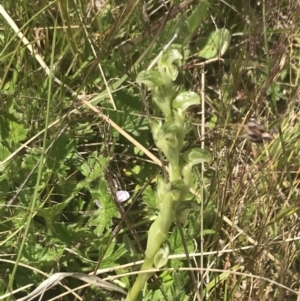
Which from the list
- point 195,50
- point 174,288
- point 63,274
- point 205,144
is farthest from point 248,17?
point 63,274

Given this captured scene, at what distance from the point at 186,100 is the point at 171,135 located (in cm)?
5

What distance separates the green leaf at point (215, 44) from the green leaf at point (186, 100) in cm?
73

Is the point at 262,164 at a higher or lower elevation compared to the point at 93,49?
lower

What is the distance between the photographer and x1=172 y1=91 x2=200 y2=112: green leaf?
78cm

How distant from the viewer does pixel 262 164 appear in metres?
1.31

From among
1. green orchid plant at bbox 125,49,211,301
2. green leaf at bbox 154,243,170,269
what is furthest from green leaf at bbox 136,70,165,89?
green leaf at bbox 154,243,170,269

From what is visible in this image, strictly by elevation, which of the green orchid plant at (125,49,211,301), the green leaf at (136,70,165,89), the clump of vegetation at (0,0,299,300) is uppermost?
the green leaf at (136,70,165,89)

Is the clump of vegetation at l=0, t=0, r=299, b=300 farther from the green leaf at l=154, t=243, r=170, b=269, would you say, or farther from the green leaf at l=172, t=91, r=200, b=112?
the green leaf at l=172, t=91, r=200, b=112

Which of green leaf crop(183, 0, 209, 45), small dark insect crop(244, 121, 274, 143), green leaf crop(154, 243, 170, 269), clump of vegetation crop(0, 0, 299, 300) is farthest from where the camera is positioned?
green leaf crop(183, 0, 209, 45)

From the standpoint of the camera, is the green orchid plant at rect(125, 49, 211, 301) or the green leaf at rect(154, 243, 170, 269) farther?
the green leaf at rect(154, 243, 170, 269)

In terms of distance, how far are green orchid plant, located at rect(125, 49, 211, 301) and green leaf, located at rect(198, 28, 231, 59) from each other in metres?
0.71

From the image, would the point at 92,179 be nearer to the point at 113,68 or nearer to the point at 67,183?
the point at 67,183

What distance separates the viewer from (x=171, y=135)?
78 centimetres

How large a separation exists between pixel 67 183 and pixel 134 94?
10.0 inches
